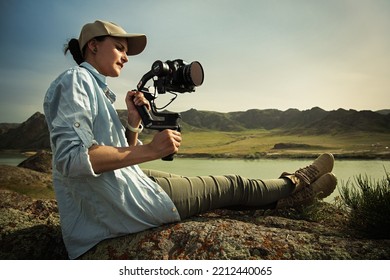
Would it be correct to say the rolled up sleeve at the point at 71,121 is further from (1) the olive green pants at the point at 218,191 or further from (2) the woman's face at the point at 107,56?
(1) the olive green pants at the point at 218,191

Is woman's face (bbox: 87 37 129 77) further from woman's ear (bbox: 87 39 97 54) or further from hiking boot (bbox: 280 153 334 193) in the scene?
hiking boot (bbox: 280 153 334 193)

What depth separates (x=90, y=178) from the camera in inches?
71.7

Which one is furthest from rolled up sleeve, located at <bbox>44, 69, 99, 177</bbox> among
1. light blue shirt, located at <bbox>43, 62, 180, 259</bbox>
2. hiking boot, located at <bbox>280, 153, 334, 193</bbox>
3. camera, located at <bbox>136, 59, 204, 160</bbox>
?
hiking boot, located at <bbox>280, 153, 334, 193</bbox>

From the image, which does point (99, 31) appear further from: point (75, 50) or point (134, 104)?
point (134, 104)

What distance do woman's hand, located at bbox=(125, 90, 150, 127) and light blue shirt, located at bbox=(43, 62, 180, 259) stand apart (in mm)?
123

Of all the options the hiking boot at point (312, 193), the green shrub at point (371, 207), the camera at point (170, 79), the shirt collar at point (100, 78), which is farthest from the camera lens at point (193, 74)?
the green shrub at point (371, 207)

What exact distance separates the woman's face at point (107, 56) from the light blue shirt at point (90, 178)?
8 centimetres

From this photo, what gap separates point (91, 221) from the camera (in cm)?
198

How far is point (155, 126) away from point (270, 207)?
1.36 meters

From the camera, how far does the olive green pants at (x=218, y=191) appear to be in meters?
2.16

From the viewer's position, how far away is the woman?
1.62 meters

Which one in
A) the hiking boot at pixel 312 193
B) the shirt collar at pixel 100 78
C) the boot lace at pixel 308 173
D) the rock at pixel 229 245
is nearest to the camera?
the rock at pixel 229 245

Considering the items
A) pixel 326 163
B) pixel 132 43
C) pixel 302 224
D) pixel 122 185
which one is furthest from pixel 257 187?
pixel 132 43

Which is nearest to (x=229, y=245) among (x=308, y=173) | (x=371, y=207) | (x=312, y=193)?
(x=371, y=207)
